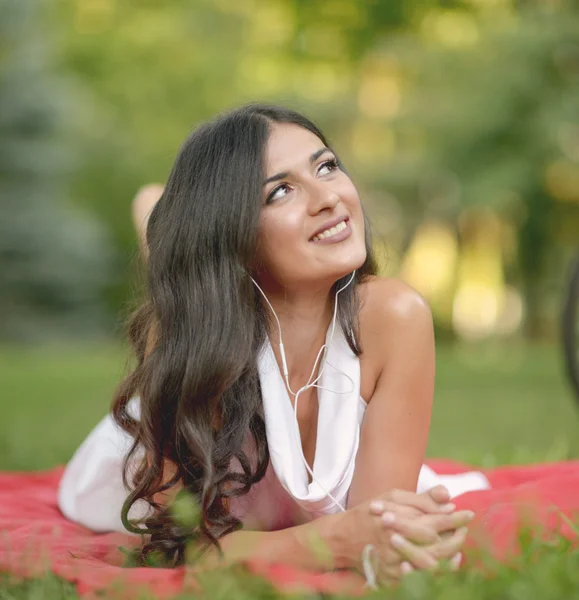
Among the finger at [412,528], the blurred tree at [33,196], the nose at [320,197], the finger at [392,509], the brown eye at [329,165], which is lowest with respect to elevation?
the blurred tree at [33,196]

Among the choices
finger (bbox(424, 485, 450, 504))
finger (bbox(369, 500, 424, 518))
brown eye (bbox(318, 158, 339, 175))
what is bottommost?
finger (bbox(369, 500, 424, 518))

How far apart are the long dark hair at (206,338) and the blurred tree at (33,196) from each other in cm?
1189

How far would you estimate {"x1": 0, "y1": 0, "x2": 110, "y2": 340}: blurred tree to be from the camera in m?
13.9

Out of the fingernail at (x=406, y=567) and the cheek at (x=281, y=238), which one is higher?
the cheek at (x=281, y=238)

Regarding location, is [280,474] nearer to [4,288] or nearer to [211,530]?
[211,530]

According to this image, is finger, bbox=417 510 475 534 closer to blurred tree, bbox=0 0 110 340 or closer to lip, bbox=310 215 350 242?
lip, bbox=310 215 350 242

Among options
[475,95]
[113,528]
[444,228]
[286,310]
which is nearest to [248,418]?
[286,310]

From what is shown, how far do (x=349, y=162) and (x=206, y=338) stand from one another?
15.0 metres

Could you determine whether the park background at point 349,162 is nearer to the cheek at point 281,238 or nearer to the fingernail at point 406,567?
the cheek at point 281,238

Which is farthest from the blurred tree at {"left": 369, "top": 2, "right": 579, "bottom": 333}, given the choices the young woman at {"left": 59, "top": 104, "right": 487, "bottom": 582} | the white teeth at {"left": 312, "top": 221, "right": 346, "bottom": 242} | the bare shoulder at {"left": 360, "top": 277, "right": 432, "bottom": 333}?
the white teeth at {"left": 312, "top": 221, "right": 346, "bottom": 242}

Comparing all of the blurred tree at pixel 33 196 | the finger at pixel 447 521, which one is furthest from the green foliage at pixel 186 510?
the blurred tree at pixel 33 196

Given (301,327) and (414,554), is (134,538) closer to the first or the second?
(301,327)

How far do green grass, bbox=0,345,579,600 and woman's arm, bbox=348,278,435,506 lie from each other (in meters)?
0.54

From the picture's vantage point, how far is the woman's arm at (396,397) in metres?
2.60
